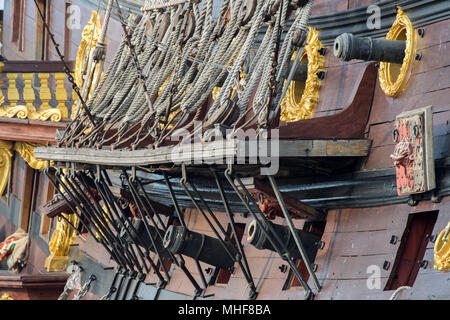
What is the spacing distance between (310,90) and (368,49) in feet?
3.94

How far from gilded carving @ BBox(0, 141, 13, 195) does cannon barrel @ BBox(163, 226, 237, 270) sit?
447 centimetres

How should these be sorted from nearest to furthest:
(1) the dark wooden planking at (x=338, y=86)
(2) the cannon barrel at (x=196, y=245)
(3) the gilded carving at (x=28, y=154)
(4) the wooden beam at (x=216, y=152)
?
(4) the wooden beam at (x=216, y=152) < (1) the dark wooden planking at (x=338, y=86) < (2) the cannon barrel at (x=196, y=245) < (3) the gilded carving at (x=28, y=154)

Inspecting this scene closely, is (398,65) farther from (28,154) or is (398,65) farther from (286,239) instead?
(28,154)

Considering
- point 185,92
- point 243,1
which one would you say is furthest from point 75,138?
point 243,1

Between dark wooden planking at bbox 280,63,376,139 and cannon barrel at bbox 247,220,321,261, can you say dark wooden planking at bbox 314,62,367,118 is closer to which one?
dark wooden planking at bbox 280,63,376,139

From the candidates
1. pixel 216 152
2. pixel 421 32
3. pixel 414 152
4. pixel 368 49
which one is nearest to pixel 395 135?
pixel 414 152

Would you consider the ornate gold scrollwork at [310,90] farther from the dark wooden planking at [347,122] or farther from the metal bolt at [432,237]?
the metal bolt at [432,237]

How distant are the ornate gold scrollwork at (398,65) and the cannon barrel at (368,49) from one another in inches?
2.5

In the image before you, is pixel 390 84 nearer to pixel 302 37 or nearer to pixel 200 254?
pixel 302 37

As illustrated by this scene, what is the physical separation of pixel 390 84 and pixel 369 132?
38 cm

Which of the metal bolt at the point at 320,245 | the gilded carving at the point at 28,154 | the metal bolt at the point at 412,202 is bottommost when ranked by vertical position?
the gilded carving at the point at 28,154

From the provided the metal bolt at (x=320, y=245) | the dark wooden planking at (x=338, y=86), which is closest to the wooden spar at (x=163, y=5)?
the dark wooden planking at (x=338, y=86)

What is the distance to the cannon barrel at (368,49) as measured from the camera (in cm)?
806

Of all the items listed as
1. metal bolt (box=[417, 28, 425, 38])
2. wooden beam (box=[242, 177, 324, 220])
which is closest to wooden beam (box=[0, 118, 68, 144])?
wooden beam (box=[242, 177, 324, 220])
